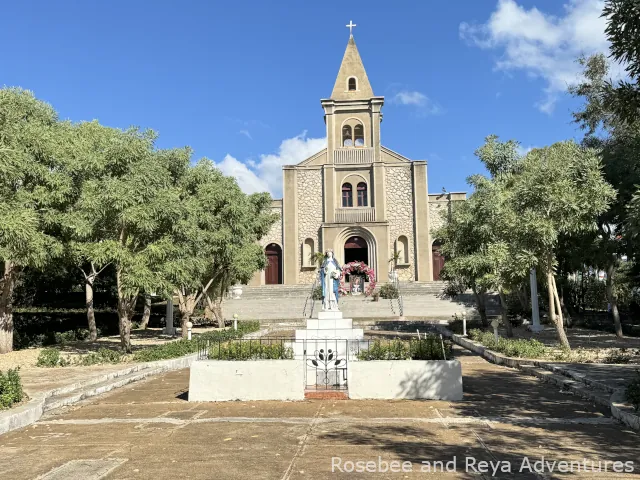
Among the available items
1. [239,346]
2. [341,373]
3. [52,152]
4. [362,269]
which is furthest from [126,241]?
[362,269]

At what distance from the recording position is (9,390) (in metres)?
7.96

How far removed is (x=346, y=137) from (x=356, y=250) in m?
8.76

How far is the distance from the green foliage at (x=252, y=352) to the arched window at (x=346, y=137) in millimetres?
33467

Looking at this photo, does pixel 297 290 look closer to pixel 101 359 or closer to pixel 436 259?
pixel 436 259

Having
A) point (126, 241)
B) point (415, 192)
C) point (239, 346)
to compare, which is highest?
point (415, 192)

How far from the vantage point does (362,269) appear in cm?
3419

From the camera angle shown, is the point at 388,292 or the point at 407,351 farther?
the point at 388,292

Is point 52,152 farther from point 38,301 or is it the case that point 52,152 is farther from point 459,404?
point 38,301

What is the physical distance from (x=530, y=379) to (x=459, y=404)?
3560 millimetres

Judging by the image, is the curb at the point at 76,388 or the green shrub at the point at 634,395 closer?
the green shrub at the point at 634,395

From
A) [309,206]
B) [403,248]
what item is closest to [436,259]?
[403,248]

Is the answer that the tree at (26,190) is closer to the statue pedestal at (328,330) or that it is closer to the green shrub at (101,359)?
the green shrub at (101,359)

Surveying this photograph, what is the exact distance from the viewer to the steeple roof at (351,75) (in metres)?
41.4

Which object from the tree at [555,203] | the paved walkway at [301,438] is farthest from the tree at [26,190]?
the tree at [555,203]
